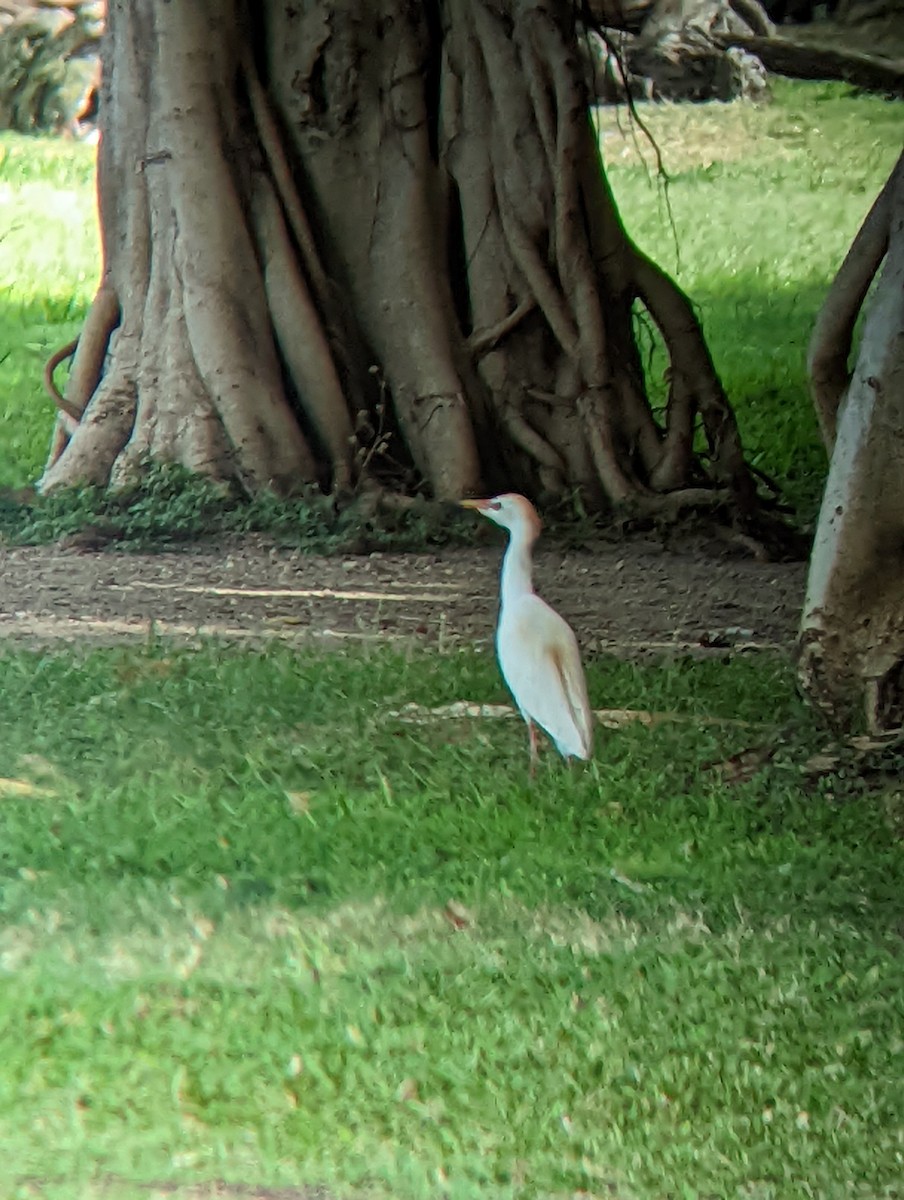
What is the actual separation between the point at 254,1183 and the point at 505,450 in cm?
236

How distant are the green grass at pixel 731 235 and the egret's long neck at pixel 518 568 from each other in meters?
0.90

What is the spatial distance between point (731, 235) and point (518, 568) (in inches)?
60.5

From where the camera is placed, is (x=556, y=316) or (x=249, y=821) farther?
(x=556, y=316)

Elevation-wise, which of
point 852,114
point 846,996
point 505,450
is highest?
point 852,114

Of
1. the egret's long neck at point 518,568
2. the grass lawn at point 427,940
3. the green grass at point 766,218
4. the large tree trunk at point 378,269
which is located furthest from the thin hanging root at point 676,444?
the egret's long neck at point 518,568

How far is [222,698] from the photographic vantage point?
3541 mm

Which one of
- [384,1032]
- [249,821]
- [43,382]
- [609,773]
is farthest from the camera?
[43,382]

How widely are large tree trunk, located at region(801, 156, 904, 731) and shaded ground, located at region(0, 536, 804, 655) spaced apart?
0.27 meters

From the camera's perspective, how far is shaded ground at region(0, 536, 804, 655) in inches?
150

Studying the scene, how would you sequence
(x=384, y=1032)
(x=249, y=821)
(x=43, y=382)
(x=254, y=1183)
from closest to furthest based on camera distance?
(x=254, y=1183), (x=384, y=1032), (x=249, y=821), (x=43, y=382)

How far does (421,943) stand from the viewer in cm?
289

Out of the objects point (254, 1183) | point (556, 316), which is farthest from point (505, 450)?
point (254, 1183)

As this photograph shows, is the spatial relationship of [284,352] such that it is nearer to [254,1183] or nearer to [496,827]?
[496,827]

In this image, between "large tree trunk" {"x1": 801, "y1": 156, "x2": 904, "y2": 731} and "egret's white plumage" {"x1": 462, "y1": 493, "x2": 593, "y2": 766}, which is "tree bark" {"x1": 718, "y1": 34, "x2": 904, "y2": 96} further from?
"egret's white plumage" {"x1": 462, "y1": 493, "x2": 593, "y2": 766}
